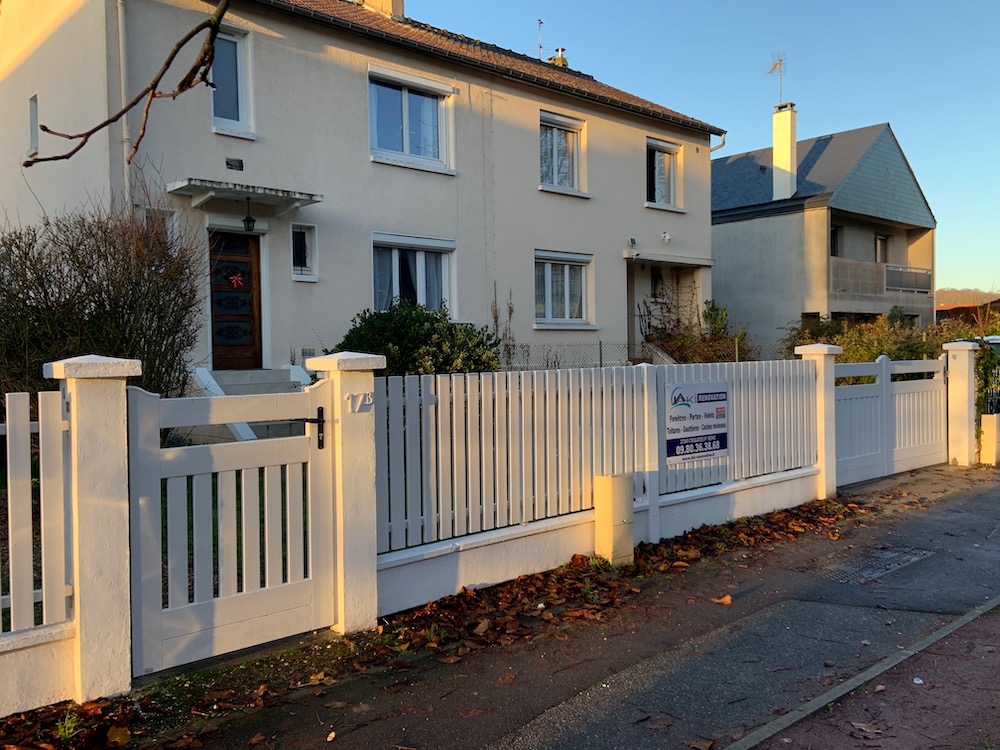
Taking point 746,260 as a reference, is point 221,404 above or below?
below

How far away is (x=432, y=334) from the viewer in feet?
25.1

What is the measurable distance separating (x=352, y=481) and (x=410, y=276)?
10413 millimetres

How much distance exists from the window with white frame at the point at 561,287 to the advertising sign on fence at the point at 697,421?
9420 mm

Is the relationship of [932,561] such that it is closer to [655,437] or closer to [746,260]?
[655,437]

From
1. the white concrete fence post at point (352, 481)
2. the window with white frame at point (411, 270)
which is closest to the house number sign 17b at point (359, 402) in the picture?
the white concrete fence post at point (352, 481)

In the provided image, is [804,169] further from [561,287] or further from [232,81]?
[232,81]

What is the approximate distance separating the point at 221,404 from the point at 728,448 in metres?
5.15

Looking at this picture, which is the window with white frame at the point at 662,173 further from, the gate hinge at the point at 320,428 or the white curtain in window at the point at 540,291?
the gate hinge at the point at 320,428

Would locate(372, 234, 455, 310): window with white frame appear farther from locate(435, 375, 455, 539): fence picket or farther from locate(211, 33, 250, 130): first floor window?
locate(435, 375, 455, 539): fence picket

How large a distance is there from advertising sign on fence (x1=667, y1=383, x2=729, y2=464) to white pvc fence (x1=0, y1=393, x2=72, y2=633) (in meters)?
4.99

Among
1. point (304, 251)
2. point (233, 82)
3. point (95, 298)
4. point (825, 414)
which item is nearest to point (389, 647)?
point (95, 298)

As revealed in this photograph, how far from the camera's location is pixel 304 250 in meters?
13.2

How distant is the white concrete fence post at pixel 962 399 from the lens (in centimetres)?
1141

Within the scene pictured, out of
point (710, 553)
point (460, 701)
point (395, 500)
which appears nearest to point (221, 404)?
point (395, 500)
